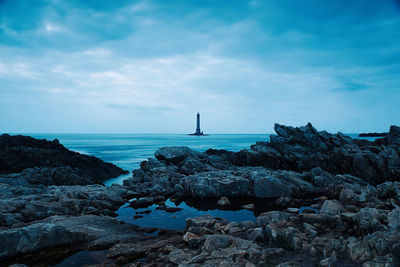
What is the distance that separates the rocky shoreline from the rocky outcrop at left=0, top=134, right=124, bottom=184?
0.16 m

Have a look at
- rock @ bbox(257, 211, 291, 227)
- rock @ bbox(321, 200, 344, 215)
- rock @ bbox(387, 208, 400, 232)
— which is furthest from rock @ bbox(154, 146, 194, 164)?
rock @ bbox(387, 208, 400, 232)

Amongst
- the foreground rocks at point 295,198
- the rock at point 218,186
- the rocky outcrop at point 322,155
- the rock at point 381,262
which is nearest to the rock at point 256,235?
the foreground rocks at point 295,198

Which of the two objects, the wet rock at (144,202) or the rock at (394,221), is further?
the wet rock at (144,202)

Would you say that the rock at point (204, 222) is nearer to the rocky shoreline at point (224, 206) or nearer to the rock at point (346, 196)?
the rocky shoreline at point (224, 206)

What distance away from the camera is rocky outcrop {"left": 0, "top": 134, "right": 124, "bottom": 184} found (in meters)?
34.2

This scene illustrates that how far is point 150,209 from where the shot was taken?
19.7m

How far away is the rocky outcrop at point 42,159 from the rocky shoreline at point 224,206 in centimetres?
16

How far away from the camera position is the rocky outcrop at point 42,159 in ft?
112

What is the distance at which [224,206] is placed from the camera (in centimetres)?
2083

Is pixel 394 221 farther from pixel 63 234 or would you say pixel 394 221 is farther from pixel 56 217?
pixel 56 217

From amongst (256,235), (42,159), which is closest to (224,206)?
(256,235)

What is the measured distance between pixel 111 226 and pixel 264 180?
1535cm

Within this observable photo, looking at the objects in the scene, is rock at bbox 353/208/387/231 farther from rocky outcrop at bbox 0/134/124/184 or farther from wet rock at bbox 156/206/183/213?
rocky outcrop at bbox 0/134/124/184

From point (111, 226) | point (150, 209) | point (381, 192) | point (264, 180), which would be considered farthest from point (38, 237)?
point (381, 192)
